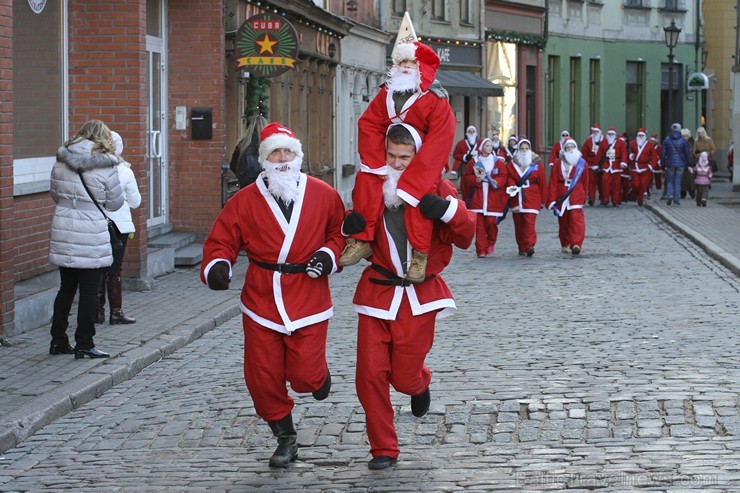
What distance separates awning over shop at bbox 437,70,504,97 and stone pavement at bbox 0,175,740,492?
26.1 m

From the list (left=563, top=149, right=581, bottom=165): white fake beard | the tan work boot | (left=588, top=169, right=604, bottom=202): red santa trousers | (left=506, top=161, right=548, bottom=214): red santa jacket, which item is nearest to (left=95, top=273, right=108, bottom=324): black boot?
the tan work boot

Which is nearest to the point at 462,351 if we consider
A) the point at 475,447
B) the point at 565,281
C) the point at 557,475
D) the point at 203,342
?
the point at 203,342

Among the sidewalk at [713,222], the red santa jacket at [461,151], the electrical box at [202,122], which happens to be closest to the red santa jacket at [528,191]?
the sidewalk at [713,222]

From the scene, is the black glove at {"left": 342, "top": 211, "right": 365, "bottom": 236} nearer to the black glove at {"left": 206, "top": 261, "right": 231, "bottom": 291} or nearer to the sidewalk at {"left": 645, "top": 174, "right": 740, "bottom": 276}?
the black glove at {"left": 206, "top": 261, "right": 231, "bottom": 291}

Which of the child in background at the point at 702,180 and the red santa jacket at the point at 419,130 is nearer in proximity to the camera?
the red santa jacket at the point at 419,130

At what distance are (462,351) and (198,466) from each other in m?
4.13

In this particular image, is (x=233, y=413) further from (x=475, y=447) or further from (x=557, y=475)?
(x=557, y=475)

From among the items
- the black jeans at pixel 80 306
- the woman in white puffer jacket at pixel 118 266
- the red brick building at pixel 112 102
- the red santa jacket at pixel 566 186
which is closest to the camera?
the black jeans at pixel 80 306

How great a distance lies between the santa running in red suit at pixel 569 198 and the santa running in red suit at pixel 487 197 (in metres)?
0.77

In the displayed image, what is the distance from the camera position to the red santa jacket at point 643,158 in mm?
38031

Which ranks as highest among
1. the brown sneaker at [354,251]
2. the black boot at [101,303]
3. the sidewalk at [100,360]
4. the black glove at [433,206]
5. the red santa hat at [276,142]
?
the red santa hat at [276,142]

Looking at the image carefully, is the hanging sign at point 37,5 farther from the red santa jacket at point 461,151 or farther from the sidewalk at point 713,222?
the red santa jacket at point 461,151

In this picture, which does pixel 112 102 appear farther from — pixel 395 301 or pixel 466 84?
pixel 466 84

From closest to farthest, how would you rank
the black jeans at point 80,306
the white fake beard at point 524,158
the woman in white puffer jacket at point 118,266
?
the black jeans at point 80,306 → the woman in white puffer jacket at point 118,266 → the white fake beard at point 524,158
